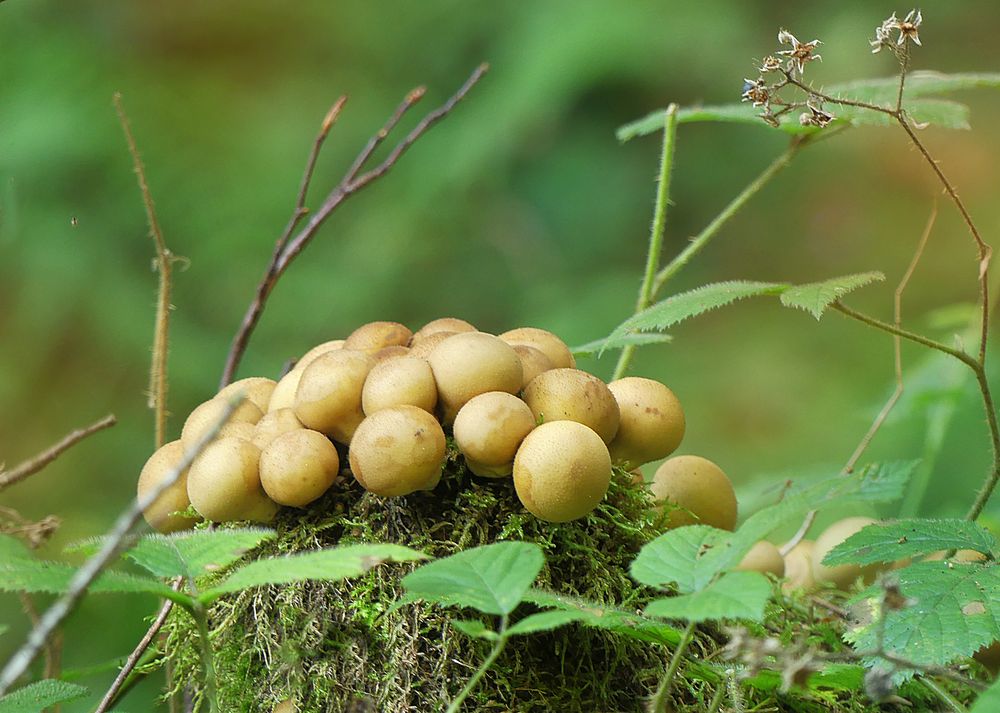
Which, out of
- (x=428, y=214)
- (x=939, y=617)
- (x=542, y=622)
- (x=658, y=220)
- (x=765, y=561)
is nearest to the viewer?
(x=542, y=622)

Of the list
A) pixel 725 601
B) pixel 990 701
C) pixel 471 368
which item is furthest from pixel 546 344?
pixel 990 701

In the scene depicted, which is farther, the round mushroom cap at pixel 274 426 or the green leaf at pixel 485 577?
the round mushroom cap at pixel 274 426

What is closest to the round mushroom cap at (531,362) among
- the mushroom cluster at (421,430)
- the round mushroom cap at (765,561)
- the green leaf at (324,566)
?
the mushroom cluster at (421,430)

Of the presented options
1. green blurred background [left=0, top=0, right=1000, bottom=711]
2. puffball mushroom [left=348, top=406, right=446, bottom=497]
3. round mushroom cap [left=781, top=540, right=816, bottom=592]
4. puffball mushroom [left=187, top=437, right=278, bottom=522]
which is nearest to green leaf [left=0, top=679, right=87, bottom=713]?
puffball mushroom [left=187, top=437, right=278, bottom=522]

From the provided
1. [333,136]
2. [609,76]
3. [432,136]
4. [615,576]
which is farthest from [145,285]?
[615,576]

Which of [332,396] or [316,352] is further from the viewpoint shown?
[316,352]

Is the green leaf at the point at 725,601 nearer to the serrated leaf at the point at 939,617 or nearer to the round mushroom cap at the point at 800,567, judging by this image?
the serrated leaf at the point at 939,617

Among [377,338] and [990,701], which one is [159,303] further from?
[990,701]
